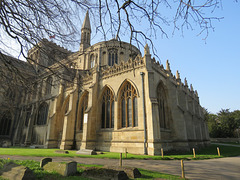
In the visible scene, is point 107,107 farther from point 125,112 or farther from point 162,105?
point 162,105

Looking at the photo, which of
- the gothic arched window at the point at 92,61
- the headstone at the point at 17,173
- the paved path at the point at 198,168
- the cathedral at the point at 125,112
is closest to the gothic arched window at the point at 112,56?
the gothic arched window at the point at 92,61

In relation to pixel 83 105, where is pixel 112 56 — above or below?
above

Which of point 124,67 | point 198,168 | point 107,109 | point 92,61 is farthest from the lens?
Result: point 92,61

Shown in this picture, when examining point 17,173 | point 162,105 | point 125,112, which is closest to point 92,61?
point 125,112

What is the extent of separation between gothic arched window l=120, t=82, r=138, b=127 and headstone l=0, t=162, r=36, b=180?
10.5 metres

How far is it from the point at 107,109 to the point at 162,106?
20.1 ft

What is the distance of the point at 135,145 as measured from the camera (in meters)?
13.3

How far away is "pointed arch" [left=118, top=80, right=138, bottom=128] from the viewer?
14.8m

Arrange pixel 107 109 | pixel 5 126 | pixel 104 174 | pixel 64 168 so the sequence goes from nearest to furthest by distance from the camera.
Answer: pixel 104 174
pixel 64 168
pixel 107 109
pixel 5 126

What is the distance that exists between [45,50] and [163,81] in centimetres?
1427

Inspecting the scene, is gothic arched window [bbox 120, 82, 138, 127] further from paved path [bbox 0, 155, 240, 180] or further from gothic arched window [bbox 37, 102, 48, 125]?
gothic arched window [bbox 37, 102, 48, 125]

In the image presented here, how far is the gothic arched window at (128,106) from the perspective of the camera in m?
14.7

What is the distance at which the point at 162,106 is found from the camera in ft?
54.6

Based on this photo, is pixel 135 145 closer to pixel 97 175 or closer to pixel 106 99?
pixel 106 99
